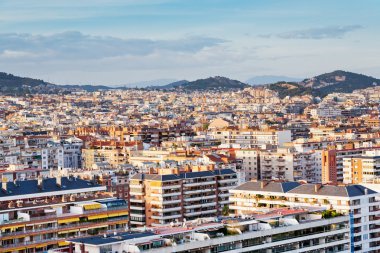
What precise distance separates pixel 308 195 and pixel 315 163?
3489 centimetres

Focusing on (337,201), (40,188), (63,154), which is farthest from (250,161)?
(337,201)

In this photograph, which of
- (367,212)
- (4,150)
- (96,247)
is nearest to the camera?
(96,247)

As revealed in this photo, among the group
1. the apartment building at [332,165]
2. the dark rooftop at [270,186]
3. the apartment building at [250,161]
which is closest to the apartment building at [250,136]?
the apartment building at [250,161]

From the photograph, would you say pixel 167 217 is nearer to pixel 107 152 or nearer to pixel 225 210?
pixel 225 210

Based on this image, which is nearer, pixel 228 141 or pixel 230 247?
pixel 230 247

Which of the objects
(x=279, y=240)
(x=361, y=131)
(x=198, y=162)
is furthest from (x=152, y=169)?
(x=361, y=131)

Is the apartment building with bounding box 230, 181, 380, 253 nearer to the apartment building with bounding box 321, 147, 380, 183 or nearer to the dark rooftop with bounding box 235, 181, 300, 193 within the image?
the dark rooftop with bounding box 235, 181, 300, 193

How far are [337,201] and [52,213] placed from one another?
1392 centimetres

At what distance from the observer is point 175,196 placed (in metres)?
57.5

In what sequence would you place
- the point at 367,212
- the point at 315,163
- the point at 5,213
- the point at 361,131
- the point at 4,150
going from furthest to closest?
the point at 361,131, the point at 4,150, the point at 315,163, the point at 367,212, the point at 5,213

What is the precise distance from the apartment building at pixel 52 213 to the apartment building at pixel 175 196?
20.2 ft

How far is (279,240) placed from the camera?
3747 centimetres

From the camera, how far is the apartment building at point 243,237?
32656 millimetres

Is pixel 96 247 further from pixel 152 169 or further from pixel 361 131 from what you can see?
pixel 361 131
